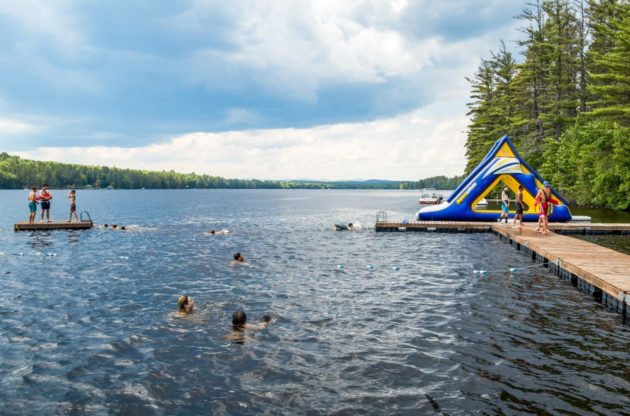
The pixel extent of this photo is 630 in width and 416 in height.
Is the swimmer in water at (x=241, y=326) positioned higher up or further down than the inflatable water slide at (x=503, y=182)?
further down

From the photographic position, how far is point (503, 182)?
1425 inches

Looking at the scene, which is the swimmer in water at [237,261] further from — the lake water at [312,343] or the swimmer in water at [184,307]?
the swimmer in water at [184,307]

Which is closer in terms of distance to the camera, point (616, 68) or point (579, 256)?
point (579, 256)

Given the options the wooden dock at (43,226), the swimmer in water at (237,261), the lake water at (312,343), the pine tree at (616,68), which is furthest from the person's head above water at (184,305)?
the pine tree at (616,68)

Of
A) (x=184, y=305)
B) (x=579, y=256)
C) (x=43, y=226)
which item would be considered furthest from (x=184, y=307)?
(x=43, y=226)

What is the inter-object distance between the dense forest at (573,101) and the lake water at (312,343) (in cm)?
3165

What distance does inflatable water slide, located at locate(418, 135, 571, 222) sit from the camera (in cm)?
3516

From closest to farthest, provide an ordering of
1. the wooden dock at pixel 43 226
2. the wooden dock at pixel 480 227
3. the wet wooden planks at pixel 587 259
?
the wet wooden planks at pixel 587 259
the wooden dock at pixel 480 227
the wooden dock at pixel 43 226

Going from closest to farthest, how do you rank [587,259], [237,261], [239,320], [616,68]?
[239,320] → [587,259] → [237,261] → [616,68]

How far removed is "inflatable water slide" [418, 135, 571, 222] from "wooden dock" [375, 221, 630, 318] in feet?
6.77

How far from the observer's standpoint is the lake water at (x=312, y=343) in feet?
28.1

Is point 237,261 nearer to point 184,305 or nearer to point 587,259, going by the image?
point 184,305

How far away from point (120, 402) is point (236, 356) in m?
2.78

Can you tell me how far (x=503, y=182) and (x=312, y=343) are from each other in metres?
29.6
